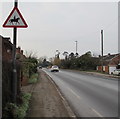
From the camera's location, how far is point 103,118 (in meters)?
7.02

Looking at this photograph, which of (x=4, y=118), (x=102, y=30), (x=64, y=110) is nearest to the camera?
(x=4, y=118)

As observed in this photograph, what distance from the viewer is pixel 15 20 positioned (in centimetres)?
Answer: 650

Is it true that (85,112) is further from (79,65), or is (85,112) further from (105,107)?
(79,65)

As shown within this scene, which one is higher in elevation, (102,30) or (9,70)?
(102,30)

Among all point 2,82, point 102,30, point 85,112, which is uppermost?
point 102,30

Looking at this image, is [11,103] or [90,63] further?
[90,63]

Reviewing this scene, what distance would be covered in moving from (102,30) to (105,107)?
117 feet

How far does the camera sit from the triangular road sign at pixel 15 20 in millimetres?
6461

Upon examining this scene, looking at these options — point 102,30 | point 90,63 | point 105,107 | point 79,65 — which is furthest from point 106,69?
point 105,107

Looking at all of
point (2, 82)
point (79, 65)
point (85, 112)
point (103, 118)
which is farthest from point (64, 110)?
point (79, 65)

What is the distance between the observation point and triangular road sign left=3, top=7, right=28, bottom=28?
254 inches

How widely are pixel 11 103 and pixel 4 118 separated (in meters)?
0.67

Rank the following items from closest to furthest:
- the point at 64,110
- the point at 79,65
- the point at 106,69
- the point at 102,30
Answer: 1. the point at 64,110
2. the point at 102,30
3. the point at 106,69
4. the point at 79,65

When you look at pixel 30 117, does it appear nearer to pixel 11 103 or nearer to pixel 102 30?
pixel 11 103
